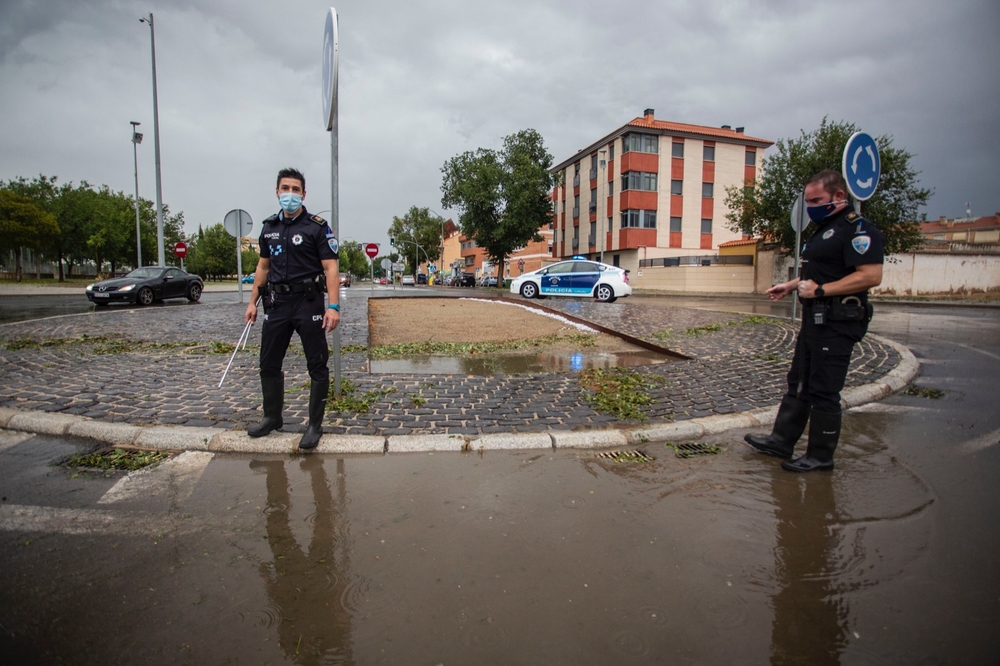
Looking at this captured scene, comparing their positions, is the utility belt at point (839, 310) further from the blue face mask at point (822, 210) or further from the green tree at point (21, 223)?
the green tree at point (21, 223)

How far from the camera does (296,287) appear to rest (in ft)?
13.3

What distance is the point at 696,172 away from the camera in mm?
46000

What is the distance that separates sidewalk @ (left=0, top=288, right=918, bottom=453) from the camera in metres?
4.15

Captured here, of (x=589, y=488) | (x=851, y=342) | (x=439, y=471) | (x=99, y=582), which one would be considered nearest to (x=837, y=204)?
(x=851, y=342)

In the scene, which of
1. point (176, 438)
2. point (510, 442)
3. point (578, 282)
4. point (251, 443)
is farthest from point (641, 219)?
point (176, 438)

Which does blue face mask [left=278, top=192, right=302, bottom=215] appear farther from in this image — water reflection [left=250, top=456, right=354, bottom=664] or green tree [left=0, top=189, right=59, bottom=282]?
green tree [left=0, top=189, right=59, bottom=282]

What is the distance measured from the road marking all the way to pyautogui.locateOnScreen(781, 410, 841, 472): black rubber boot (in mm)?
4031

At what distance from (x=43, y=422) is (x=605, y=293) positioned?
18.2 meters

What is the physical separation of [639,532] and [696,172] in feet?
160

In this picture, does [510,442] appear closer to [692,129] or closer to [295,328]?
[295,328]

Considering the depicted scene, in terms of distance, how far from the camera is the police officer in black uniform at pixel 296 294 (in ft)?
13.3

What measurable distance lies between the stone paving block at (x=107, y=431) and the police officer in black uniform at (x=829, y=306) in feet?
16.1

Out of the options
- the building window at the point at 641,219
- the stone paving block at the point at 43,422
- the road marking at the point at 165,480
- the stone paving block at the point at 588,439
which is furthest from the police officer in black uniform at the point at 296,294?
the building window at the point at 641,219

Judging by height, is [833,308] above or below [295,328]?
above
